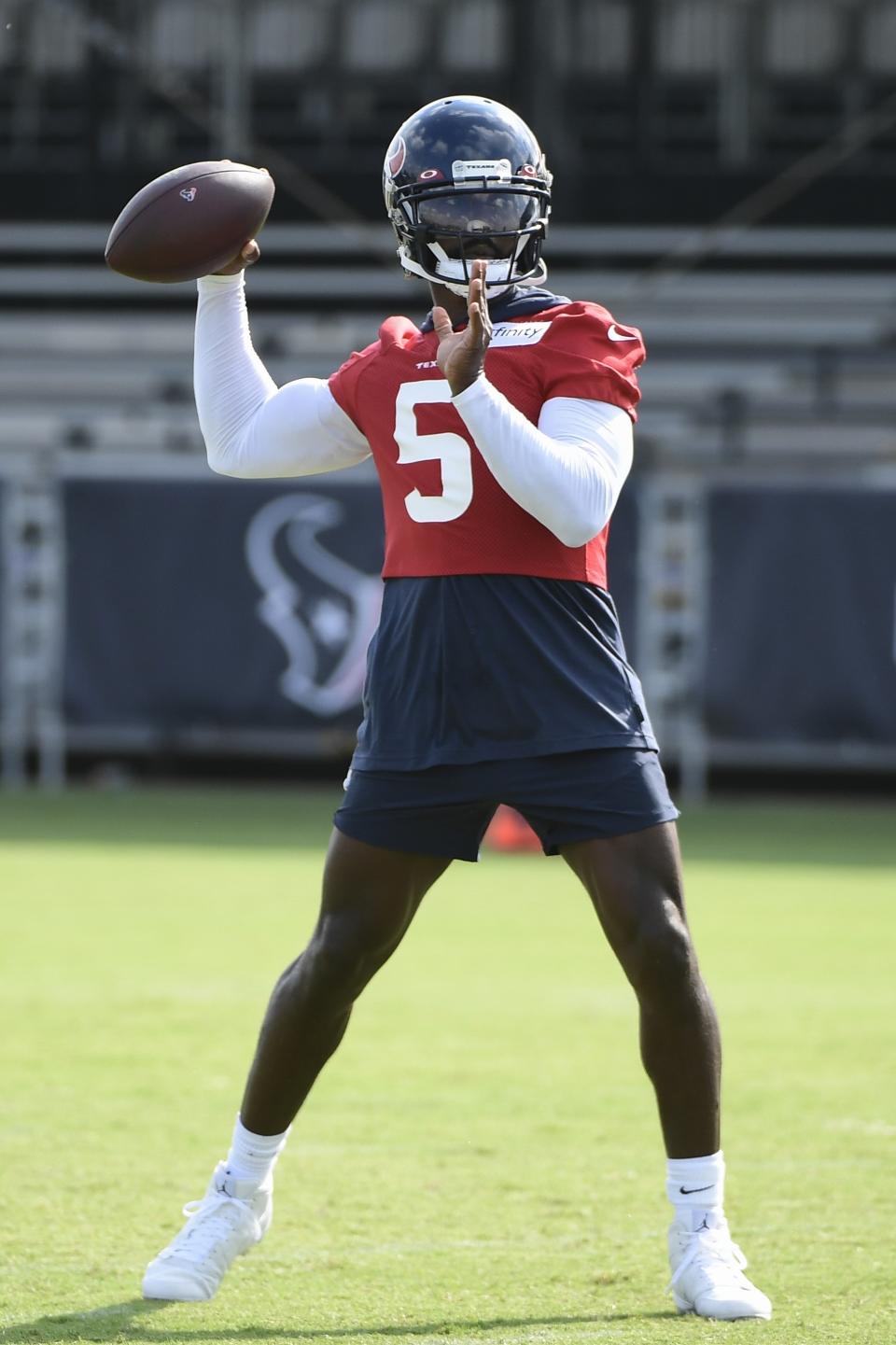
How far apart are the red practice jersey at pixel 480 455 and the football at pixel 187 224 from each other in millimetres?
469

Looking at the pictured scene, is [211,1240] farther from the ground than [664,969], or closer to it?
closer to it

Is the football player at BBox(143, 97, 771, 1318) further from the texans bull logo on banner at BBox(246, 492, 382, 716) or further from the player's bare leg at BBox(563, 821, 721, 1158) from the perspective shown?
the texans bull logo on banner at BBox(246, 492, 382, 716)

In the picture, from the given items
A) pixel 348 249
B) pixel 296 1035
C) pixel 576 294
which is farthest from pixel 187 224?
pixel 348 249

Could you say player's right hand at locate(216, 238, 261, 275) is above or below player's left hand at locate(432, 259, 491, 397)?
above

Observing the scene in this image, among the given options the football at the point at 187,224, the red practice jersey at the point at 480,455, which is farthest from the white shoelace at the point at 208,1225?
the football at the point at 187,224

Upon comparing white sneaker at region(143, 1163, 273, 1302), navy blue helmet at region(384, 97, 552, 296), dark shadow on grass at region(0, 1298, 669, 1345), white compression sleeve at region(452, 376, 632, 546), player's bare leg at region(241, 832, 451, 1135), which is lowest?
dark shadow on grass at region(0, 1298, 669, 1345)

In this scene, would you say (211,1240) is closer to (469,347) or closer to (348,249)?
(469,347)

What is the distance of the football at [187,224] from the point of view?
12.0 ft

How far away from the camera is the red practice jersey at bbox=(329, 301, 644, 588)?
341cm

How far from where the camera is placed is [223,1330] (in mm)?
3277

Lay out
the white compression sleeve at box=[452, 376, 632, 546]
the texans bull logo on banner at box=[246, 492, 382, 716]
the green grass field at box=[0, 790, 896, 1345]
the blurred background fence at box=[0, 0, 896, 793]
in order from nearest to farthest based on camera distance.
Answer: the white compression sleeve at box=[452, 376, 632, 546] < the green grass field at box=[0, 790, 896, 1345] < the texans bull logo on banner at box=[246, 492, 382, 716] < the blurred background fence at box=[0, 0, 896, 793]

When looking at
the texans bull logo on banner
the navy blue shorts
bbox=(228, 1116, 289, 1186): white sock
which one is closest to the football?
the navy blue shorts

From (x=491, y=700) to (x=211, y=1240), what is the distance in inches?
42.0

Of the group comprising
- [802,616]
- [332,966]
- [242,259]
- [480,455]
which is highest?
[242,259]
